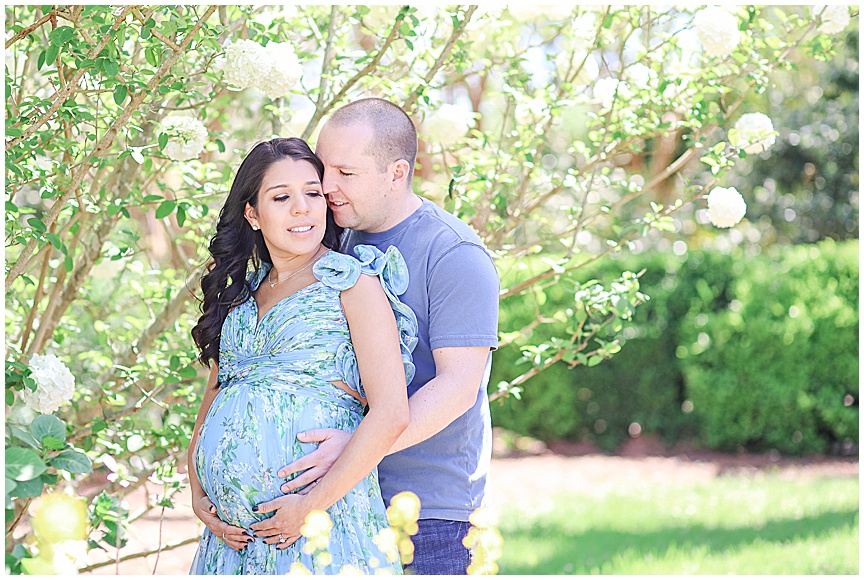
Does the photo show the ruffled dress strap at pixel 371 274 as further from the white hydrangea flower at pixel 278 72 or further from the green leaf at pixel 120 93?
the green leaf at pixel 120 93

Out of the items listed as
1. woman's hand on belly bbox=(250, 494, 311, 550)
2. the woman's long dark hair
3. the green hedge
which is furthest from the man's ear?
the green hedge

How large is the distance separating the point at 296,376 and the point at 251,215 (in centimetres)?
42

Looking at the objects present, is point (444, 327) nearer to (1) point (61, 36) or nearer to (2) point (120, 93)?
(2) point (120, 93)

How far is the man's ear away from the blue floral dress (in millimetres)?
221

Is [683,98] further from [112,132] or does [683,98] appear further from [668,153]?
[668,153]

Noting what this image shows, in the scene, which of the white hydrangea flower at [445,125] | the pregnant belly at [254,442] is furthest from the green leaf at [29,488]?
the white hydrangea flower at [445,125]

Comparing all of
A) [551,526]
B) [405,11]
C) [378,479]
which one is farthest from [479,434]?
[551,526]

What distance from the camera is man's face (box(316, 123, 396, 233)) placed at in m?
2.17

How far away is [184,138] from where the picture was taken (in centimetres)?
247

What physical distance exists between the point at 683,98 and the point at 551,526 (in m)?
3.06

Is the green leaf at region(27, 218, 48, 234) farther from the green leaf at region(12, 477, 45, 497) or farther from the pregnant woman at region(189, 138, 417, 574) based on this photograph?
the green leaf at region(12, 477, 45, 497)

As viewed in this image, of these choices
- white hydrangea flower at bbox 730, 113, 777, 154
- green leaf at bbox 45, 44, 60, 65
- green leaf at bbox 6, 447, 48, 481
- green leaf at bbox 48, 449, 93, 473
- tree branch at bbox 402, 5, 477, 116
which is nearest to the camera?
green leaf at bbox 6, 447, 48, 481

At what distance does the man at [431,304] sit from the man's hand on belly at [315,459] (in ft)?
0.61

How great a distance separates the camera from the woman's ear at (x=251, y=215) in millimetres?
2172
